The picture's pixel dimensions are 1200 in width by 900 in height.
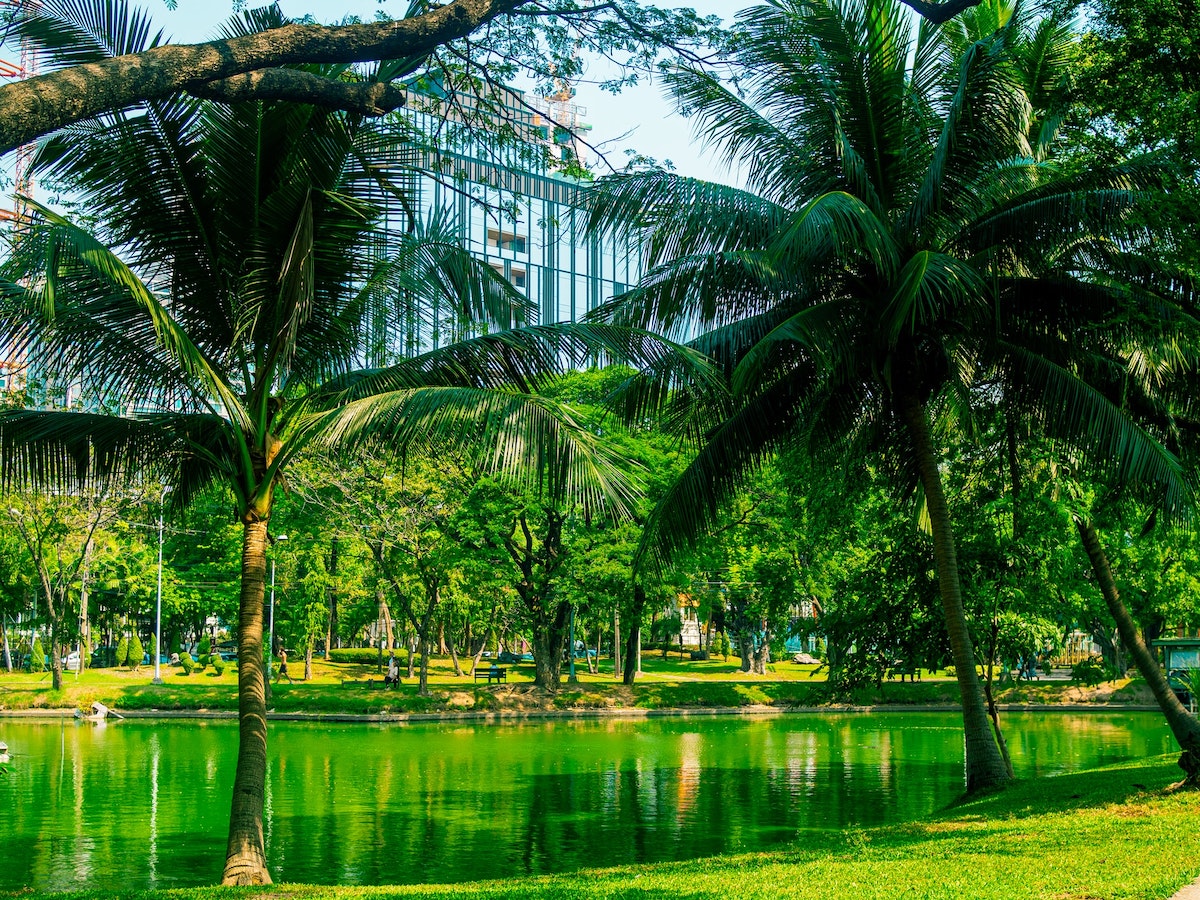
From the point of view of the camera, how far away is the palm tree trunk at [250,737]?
10414 mm

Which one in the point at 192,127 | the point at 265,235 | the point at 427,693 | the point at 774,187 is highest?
the point at 774,187

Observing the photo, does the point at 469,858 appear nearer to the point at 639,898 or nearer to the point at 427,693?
the point at 639,898

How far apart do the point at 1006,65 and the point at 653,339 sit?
22.4 ft

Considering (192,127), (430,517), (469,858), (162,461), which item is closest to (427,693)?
(430,517)

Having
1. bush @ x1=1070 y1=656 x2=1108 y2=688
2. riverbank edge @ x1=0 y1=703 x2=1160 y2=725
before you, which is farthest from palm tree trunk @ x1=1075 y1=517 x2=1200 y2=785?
riverbank edge @ x1=0 y1=703 x2=1160 y2=725

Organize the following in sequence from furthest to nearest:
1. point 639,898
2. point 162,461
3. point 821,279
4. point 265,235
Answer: point 821,279, point 162,461, point 265,235, point 639,898

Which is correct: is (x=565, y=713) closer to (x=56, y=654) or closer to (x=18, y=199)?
(x=56, y=654)

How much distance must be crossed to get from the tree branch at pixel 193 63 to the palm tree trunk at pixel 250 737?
5860 millimetres

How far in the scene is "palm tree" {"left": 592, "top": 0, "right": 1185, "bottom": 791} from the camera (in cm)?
1355

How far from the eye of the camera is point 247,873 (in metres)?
10.3

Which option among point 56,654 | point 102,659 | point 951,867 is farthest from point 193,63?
point 102,659

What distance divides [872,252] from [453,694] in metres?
27.7

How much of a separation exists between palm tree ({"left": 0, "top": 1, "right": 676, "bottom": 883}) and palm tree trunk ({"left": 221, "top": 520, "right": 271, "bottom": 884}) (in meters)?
0.02

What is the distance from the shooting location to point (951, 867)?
8.44 meters
